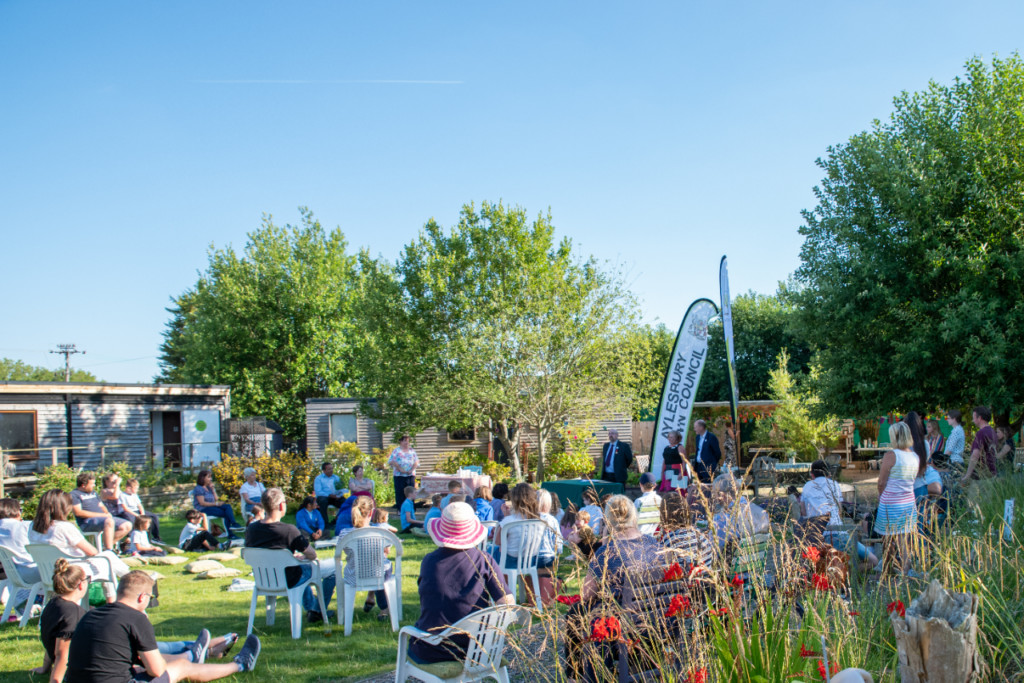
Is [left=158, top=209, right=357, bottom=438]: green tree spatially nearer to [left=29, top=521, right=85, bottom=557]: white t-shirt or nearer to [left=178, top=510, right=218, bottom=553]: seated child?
[left=178, top=510, right=218, bottom=553]: seated child

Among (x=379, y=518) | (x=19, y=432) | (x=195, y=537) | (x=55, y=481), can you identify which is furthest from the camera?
(x=19, y=432)

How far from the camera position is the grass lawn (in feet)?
15.8

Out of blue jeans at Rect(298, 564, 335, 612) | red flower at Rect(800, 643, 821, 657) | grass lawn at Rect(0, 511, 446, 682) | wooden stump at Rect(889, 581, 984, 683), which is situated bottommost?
grass lawn at Rect(0, 511, 446, 682)

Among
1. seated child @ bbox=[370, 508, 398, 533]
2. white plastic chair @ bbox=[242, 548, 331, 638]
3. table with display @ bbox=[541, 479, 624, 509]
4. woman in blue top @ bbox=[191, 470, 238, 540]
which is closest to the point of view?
white plastic chair @ bbox=[242, 548, 331, 638]

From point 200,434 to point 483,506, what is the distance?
54.9 ft

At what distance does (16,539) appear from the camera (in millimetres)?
6199

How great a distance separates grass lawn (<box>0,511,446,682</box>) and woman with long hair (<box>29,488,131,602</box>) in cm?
55

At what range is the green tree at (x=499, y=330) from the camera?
15.9 meters

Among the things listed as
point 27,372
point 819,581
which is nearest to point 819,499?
point 819,581

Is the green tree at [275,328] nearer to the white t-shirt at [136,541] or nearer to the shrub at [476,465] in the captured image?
the shrub at [476,465]

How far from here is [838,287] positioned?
12.3 metres

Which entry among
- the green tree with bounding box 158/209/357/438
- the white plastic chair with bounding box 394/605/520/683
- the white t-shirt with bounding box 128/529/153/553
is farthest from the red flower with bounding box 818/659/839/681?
the green tree with bounding box 158/209/357/438

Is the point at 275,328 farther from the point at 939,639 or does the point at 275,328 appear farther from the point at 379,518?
the point at 939,639

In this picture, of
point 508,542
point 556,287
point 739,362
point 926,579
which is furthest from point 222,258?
point 926,579
